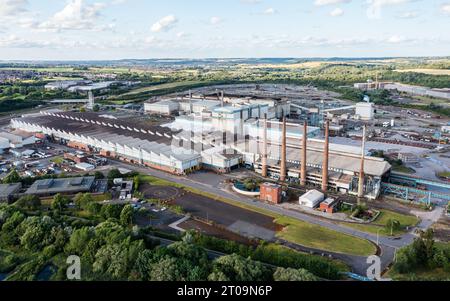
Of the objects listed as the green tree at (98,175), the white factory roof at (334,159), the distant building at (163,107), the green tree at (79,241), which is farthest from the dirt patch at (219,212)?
the distant building at (163,107)

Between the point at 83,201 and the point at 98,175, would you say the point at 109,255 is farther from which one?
the point at 98,175

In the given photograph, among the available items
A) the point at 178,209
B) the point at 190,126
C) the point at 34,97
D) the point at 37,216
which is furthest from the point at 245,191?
the point at 34,97

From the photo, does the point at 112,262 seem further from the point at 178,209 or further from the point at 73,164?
the point at 73,164

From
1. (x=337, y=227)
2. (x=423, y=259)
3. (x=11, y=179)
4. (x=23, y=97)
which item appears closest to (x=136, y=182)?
(x=11, y=179)

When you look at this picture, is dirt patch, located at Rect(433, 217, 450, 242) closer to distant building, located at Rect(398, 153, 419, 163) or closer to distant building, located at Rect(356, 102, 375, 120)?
distant building, located at Rect(398, 153, 419, 163)

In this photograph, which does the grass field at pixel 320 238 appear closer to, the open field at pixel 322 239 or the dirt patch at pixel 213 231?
the open field at pixel 322 239

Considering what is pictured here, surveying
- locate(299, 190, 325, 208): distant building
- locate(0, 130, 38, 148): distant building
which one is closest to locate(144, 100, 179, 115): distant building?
locate(0, 130, 38, 148): distant building
